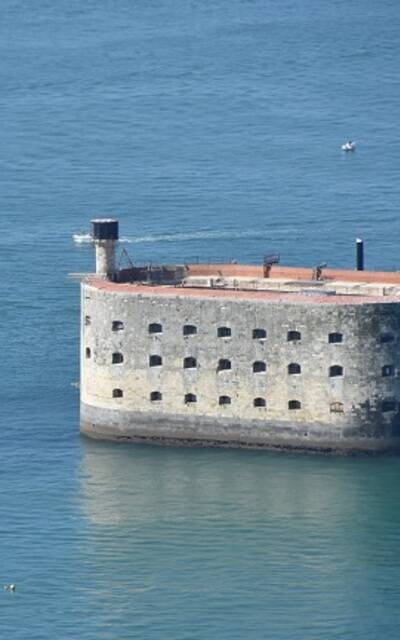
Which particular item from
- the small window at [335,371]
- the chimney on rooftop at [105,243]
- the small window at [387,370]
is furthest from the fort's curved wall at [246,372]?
the chimney on rooftop at [105,243]

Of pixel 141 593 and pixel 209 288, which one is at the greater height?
pixel 209 288

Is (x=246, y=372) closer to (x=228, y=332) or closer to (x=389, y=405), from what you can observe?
(x=228, y=332)

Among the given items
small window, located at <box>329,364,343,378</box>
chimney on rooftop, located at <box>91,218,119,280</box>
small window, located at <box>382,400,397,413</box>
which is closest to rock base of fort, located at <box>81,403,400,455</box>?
small window, located at <box>382,400,397,413</box>

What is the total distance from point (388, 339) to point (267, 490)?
9.25 meters

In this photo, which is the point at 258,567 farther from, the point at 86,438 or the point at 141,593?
the point at 86,438

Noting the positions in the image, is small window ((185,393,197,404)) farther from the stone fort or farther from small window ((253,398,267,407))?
small window ((253,398,267,407))

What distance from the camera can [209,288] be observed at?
17300 cm

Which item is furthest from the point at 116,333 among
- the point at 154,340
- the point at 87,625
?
the point at 87,625

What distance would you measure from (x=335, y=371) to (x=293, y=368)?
80.0 inches

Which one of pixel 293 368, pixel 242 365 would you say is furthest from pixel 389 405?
pixel 242 365

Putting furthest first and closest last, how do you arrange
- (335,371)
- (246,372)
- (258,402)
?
(258,402)
(246,372)
(335,371)

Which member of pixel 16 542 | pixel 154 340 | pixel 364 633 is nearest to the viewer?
pixel 364 633

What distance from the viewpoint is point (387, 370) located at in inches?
6590

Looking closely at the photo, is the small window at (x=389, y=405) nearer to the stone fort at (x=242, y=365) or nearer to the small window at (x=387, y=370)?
the stone fort at (x=242, y=365)
